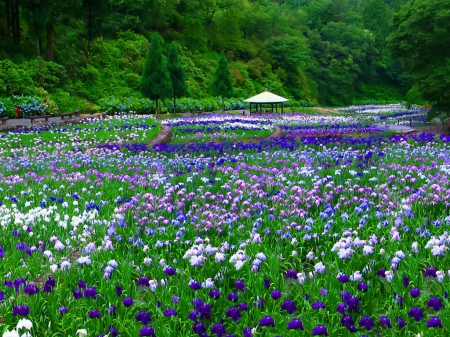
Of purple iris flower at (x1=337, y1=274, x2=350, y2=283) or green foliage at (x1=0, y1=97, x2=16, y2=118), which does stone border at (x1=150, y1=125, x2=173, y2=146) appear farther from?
purple iris flower at (x1=337, y1=274, x2=350, y2=283)

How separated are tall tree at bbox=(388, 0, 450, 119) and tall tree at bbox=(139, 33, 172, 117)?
537 inches

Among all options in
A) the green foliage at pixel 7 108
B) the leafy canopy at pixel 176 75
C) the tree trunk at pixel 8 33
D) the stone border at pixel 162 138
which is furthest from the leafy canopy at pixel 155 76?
the stone border at pixel 162 138

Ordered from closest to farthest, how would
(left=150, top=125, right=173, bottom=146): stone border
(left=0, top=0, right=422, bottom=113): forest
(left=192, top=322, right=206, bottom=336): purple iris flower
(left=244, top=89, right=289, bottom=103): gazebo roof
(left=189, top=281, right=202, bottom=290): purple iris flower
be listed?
(left=192, top=322, right=206, bottom=336): purple iris flower, (left=189, top=281, right=202, bottom=290): purple iris flower, (left=150, top=125, right=173, bottom=146): stone border, (left=0, top=0, right=422, bottom=113): forest, (left=244, top=89, right=289, bottom=103): gazebo roof

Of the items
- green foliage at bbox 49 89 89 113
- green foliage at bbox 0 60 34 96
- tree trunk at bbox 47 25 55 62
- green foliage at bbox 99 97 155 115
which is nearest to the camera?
green foliage at bbox 0 60 34 96

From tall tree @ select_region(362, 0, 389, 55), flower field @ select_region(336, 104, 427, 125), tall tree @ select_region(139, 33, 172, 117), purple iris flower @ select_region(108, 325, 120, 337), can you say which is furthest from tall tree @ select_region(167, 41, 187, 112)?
tall tree @ select_region(362, 0, 389, 55)

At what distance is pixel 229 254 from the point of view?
4.29m

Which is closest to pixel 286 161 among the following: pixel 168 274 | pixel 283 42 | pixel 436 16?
pixel 168 274

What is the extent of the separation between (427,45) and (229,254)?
761 inches

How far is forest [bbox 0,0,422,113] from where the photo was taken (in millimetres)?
30953

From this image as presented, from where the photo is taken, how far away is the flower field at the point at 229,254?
3.02m

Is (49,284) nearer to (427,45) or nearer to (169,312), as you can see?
(169,312)

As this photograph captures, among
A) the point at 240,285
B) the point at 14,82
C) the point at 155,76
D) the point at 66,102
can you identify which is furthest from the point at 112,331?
the point at 155,76

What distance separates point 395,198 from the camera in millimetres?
5969

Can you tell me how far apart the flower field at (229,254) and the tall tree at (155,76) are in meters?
20.8
